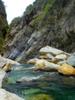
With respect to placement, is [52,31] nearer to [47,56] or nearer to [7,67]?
[47,56]

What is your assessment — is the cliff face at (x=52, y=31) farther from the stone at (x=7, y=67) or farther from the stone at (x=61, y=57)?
the stone at (x=7, y=67)

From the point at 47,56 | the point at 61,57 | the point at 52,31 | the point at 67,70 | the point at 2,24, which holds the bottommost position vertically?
the point at 67,70

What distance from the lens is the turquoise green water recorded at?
16958mm

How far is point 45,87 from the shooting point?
19.9m

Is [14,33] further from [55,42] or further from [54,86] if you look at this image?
[54,86]

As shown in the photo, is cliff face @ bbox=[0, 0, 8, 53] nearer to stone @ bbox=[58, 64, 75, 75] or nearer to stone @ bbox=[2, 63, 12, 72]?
stone @ bbox=[2, 63, 12, 72]

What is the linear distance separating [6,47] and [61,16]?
23490 millimetres

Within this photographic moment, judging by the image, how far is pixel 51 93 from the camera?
17781 millimetres

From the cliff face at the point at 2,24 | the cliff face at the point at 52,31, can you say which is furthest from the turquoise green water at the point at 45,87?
the cliff face at the point at 2,24

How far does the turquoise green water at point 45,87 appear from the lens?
1696 centimetres

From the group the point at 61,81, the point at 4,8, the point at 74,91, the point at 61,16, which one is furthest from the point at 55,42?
the point at 4,8

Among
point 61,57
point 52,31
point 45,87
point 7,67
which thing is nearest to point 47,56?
point 61,57

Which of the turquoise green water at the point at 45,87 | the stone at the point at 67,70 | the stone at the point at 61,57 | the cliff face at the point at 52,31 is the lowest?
the turquoise green water at the point at 45,87

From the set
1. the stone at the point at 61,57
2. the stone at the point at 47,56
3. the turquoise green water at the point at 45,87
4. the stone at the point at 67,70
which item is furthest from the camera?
the stone at the point at 47,56
